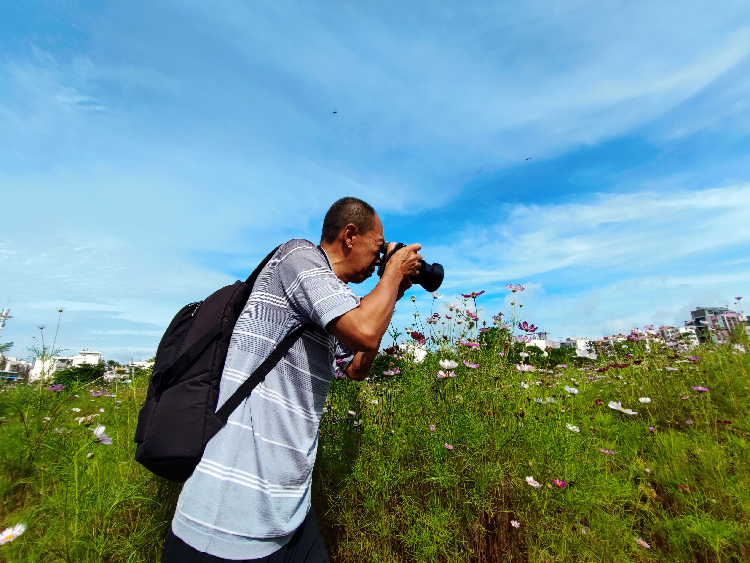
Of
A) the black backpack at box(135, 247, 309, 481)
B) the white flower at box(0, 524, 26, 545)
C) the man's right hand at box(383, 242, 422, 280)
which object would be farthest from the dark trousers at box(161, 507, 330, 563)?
the white flower at box(0, 524, 26, 545)

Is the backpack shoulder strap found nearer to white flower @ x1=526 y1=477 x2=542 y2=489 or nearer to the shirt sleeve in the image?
the shirt sleeve

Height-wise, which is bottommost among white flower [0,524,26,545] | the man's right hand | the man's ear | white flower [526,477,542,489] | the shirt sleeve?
white flower [0,524,26,545]

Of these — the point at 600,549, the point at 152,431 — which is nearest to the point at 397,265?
the point at 152,431

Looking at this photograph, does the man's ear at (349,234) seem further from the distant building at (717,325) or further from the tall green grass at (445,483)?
the distant building at (717,325)

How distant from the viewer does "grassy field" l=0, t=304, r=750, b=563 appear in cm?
195

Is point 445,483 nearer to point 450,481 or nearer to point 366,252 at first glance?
point 450,481

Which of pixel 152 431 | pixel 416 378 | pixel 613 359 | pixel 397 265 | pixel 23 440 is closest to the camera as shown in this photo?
pixel 152 431

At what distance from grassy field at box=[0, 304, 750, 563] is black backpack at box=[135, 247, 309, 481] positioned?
3.27 ft

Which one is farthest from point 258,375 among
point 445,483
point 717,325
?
point 717,325

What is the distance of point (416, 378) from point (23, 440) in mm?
2707

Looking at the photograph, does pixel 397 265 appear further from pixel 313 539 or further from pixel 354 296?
pixel 313 539

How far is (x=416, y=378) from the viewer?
96.0 inches

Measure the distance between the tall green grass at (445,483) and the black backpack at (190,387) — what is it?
98 cm

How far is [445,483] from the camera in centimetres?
188
